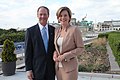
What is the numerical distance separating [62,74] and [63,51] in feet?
1.15

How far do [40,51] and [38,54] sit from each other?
2.3 inches

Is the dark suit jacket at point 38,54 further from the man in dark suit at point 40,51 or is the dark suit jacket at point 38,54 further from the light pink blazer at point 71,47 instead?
the light pink blazer at point 71,47

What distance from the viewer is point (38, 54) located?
10.6 feet

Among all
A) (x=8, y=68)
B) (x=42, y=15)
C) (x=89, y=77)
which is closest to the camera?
(x=42, y=15)

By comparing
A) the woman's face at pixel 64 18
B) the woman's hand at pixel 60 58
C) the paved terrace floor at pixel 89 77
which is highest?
the woman's face at pixel 64 18

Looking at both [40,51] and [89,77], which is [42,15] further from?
[89,77]

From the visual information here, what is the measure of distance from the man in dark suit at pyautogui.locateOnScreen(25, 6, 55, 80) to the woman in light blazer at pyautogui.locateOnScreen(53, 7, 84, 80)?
5.7 inches

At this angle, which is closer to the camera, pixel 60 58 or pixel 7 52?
pixel 60 58

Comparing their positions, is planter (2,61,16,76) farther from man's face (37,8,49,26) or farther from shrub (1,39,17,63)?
man's face (37,8,49,26)

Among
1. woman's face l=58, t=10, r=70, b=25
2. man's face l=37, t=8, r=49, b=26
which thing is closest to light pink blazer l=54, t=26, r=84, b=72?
woman's face l=58, t=10, r=70, b=25

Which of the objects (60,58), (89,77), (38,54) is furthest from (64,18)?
(89,77)

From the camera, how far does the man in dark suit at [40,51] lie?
3.22 m

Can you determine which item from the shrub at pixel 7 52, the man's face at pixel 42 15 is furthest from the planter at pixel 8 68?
the man's face at pixel 42 15

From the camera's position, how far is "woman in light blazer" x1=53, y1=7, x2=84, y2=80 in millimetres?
3057
